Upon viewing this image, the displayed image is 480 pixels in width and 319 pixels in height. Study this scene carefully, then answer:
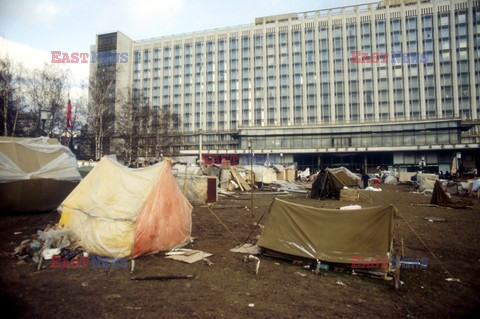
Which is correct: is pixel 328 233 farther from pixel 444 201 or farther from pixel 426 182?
pixel 426 182

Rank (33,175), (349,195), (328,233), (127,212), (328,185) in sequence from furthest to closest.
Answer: (328,185), (349,195), (33,175), (127,212), (328,233)

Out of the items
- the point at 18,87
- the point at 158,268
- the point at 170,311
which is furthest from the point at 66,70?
the point at 170,311

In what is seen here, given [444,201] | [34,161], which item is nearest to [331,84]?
[444,201]

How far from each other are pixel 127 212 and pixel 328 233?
5.08 metres

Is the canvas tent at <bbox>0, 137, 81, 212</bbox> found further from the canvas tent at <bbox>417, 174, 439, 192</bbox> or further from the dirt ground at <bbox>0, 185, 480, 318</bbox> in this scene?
the canvas tent at <bbox>417, 174, 439, 192</bbox>

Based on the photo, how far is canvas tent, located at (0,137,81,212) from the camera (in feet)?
35.6

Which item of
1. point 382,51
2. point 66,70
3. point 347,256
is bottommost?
point 347,256

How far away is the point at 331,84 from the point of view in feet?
225

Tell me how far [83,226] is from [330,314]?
Answer: 21.1 feet

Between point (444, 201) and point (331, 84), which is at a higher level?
point (331, 84)

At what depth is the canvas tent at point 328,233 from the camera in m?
6.18

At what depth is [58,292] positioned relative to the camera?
4.98 metres

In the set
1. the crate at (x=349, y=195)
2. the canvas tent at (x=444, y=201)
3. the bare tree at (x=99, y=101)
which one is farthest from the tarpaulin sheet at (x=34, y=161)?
the canvas tent at (x=444, y=201)

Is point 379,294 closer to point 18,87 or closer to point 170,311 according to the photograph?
point 170,311
